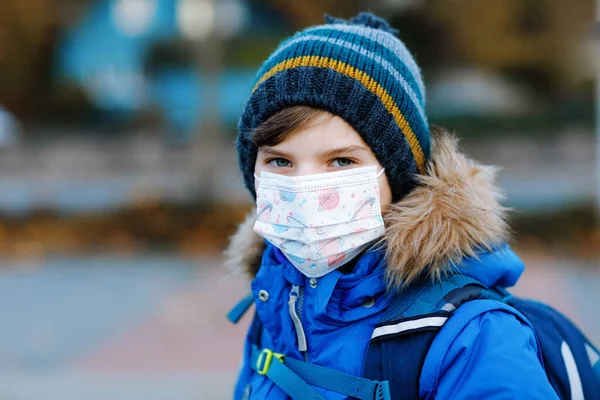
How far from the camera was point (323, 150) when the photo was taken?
1743 millimetres

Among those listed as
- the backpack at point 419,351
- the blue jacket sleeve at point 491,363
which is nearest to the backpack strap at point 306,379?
the backpack at point 419,351

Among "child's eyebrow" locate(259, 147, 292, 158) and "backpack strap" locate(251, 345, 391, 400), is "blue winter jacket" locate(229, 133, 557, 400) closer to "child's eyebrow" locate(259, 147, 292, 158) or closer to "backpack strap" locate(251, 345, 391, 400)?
"backpack strap" locate(251, 345, 391, 400)

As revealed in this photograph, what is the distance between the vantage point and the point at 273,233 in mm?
1892

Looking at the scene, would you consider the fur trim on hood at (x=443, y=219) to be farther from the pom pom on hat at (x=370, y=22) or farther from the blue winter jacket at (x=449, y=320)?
the pom pom on hat at (x=370, y=22)

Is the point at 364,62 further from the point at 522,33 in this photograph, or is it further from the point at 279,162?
the point at 522,33

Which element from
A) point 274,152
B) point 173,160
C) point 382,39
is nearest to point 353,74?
point 382,39

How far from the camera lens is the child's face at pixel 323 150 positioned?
174cm

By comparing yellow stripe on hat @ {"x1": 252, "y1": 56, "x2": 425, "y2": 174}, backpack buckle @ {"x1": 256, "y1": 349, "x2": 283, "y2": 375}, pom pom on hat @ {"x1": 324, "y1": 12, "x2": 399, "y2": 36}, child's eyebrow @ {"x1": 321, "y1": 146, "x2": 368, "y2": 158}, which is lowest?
backpack buckle @ {"x1": 256, "y1": 349, "x2": 283, "y2": 375}

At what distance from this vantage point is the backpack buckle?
1.80m

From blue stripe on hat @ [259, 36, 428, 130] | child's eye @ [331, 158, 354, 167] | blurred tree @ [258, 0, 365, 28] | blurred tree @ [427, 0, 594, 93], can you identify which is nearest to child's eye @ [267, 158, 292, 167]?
child's eye @ [331, 158, 354, 167]

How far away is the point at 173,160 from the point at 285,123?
1620 centimetres

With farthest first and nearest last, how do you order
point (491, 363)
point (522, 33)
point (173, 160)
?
1. point (173, 160)
2. point (522, 33)
3. point (491, 363)

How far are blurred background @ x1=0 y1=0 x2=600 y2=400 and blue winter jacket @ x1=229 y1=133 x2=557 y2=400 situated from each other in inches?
24.2

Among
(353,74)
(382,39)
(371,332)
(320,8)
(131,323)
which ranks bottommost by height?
(131,323)
